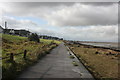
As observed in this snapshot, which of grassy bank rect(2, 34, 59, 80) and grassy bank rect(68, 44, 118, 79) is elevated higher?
grassy bank rect(2, 34, 59, 80)

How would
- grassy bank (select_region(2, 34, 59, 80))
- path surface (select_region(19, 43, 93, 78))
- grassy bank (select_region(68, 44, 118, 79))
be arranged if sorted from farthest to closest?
grassy bank (select_region(68, 44, 118, 79)) < path surface (select_region(19, 43, 93, 78)) < grassy bank (select_region(2, 34, 59, 80))

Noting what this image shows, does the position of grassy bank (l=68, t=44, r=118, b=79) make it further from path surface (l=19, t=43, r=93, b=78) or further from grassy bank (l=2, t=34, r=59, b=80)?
grassy bank (l=2, t=34, r=59, b=80)

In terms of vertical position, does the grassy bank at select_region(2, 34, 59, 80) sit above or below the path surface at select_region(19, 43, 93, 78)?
above

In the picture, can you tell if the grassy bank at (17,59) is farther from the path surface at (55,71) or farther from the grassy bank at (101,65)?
the grassy bank at (101,65)

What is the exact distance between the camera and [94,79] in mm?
8281

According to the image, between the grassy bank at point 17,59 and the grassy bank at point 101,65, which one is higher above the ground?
the grassy bank at point 17,59

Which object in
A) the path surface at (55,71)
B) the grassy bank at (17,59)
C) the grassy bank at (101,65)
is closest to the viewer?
the grassy bank at (17,59)

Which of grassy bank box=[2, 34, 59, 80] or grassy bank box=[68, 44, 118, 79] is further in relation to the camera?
grassy bank box=[68, 44, 118, 79]

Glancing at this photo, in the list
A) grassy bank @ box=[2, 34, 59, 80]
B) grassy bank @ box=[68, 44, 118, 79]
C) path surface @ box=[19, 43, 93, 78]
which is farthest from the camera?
grassy bank @ box=[68, 44, 118, 79]

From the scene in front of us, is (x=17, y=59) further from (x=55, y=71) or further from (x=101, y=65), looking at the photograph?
(x=101, y=65)

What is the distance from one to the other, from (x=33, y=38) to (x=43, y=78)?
2149 inches

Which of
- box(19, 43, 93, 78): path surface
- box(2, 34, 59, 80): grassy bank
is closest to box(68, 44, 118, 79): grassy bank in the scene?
box(19, 43, 93, 78): path surface

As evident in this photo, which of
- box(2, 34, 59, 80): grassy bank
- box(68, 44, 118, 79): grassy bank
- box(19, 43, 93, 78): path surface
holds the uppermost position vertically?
box(2, 34, 59, 80): grassy bank

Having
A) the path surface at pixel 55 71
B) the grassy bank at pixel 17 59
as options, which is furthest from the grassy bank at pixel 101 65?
the grassy bank at pixel 17 59
